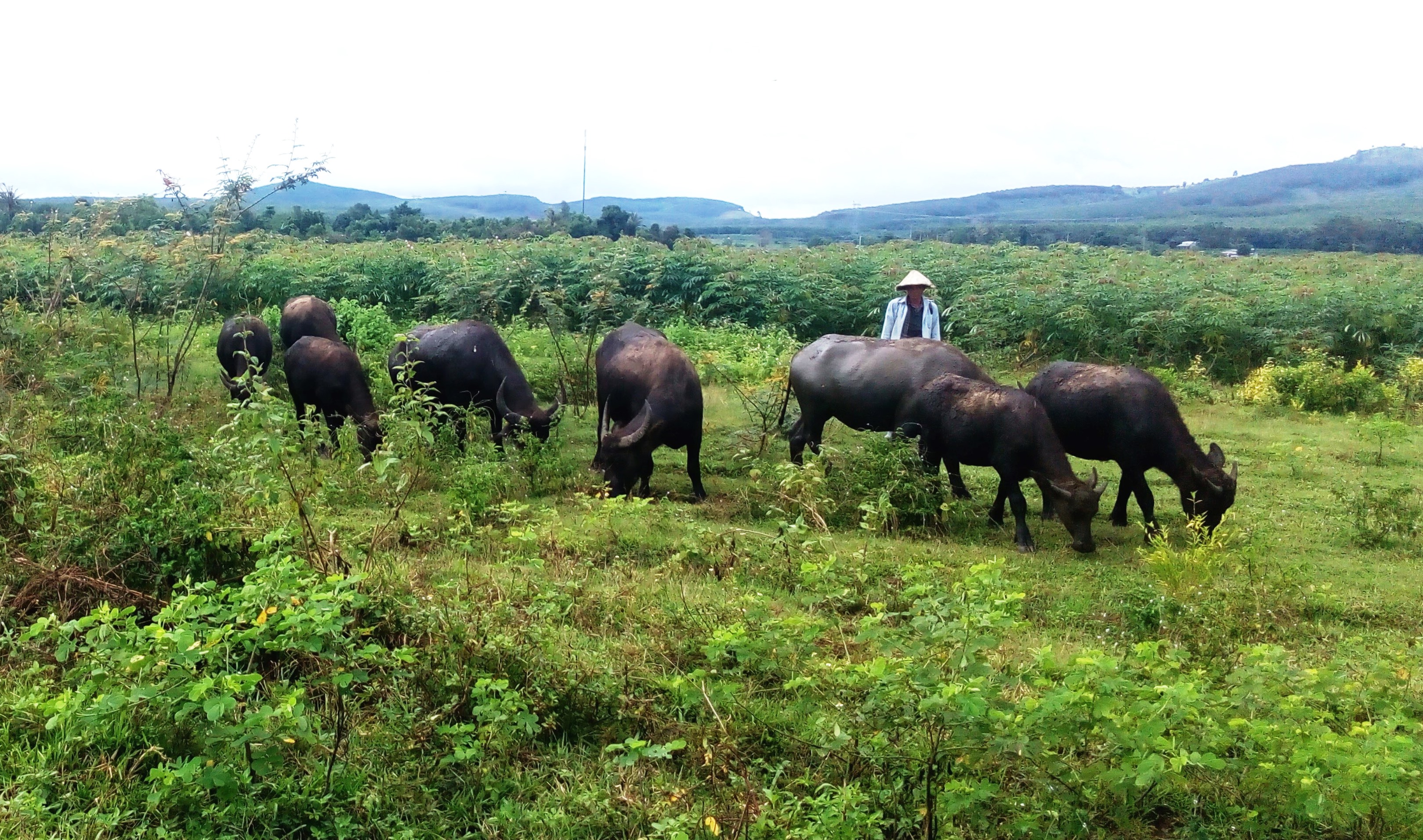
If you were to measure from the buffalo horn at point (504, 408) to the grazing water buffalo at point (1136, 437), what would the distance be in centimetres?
458

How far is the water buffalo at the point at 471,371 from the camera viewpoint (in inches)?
393

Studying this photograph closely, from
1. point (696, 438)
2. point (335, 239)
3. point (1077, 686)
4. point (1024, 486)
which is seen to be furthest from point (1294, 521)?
point (335, 239)

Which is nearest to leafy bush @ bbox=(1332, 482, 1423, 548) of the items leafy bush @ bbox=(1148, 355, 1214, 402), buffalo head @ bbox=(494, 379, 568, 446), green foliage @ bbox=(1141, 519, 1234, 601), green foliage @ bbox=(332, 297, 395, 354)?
green foliage @ bbox=(1141, 519, 1234, 601)

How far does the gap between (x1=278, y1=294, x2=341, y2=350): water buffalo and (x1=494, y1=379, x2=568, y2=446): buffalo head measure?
301 cm

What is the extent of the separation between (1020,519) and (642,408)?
3.33 m

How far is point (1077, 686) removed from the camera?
145 inches

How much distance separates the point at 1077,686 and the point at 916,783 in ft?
2.21

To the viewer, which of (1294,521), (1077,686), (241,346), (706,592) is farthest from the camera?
(241,346)

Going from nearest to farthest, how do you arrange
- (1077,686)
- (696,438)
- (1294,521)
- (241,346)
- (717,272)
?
(1077,686) < (1294,521) < (696,438) < (241,346) < (717,272)

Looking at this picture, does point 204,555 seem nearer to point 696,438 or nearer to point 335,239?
point 696,438

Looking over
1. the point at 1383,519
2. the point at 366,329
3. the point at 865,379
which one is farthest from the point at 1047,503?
the point at 366,329

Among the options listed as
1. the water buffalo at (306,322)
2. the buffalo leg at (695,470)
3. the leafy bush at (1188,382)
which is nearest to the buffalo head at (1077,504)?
the buffalo leg at (695,470)

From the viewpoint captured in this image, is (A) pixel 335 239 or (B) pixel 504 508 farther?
(A) pixel 335 239

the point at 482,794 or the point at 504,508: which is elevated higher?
the point at 504,508
